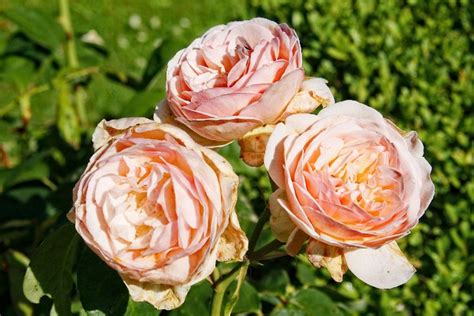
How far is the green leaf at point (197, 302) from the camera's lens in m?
1.34

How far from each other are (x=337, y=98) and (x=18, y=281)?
921 mm

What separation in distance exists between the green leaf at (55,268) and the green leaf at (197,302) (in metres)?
0.21

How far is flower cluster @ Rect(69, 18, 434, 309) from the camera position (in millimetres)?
906

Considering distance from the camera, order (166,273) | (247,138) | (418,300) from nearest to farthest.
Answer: (166,273) < (247,138) < (418,300)

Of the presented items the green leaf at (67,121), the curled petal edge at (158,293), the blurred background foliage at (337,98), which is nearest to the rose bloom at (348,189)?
the curled petal edge at (158,293)

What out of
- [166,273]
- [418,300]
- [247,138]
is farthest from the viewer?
[418,300]

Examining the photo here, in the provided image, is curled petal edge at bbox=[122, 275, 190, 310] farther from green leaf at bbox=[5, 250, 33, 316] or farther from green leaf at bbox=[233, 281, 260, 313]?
green leaf at bbox=[5, 250, 33, 316]

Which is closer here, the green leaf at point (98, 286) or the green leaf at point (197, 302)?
the green leaf at point (98, 286)

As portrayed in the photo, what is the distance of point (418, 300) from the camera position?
1.89 m

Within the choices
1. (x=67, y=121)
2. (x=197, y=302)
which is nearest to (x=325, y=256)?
(x=197, y=302)

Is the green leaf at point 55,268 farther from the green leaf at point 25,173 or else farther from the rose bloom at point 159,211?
the green leaf at point 25,173

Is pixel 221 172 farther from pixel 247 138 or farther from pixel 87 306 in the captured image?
pixel 87 306

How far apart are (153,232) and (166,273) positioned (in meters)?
0.05

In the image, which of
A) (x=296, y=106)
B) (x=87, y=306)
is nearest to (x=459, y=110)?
(x=296, y=106)
